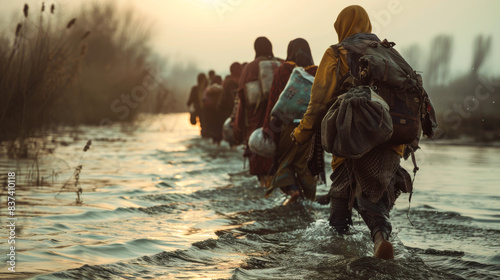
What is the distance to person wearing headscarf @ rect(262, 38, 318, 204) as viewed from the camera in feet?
23.3

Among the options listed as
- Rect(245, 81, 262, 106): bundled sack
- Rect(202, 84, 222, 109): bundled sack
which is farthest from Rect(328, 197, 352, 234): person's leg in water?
Rect(202, 84, 222, 109): bundled sack

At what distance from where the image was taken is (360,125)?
397 centimetres

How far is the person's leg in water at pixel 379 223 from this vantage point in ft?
13.7

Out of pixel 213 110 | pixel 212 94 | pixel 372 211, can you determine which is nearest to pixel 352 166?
pixel 372 211

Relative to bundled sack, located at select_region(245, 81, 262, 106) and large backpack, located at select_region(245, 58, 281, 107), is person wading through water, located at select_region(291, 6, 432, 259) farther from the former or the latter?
bundled sack, located at select_region(245, 81, 262, 106)

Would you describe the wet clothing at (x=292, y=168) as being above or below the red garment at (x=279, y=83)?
below

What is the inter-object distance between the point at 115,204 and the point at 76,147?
8744 mm

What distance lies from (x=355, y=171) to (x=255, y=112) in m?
4.15

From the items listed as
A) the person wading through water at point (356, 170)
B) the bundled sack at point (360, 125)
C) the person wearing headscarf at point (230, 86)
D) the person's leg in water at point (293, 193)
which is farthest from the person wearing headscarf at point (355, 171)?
the person wearing headscarf at point (230, 86)

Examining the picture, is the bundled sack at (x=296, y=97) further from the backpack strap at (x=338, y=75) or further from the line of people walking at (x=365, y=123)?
the backpack strap at (x=338, y=75)

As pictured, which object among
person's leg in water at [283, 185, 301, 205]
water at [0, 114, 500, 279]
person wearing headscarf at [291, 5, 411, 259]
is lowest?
water at [0, 114, 500, 279]

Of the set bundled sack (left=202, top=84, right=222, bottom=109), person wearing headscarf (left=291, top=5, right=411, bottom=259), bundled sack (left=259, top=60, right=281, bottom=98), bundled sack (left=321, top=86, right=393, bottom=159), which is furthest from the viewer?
bundled sack (left=202, top=84, right=222, bottom=109)

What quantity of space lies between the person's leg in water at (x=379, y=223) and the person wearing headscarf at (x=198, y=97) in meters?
15.0

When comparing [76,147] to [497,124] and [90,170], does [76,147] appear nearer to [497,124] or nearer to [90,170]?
Result: [90,170]
